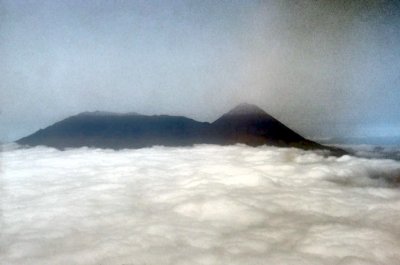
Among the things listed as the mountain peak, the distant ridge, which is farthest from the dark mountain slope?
the mountain peak

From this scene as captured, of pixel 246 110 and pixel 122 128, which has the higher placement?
pixel 246 110

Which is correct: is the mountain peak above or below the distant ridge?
above

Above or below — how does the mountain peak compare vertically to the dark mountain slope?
above

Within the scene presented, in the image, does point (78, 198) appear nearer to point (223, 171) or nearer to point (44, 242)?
point (44, 242)

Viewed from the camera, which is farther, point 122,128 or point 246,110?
point 246,110

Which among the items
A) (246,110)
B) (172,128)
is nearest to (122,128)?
(172,128)

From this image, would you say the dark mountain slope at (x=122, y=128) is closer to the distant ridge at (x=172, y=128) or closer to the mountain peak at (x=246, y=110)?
the distant ridge at (x=172, y=128)

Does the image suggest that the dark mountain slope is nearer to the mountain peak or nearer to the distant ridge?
the distant ridge

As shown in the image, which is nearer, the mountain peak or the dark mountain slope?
the dark mountain slope

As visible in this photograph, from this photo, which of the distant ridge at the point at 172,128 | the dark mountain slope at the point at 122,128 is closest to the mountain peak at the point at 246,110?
the distant ridge at the point at 172,128

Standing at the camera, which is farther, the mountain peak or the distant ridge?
the mountain peak

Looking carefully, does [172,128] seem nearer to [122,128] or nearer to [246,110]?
→ [122,128]
